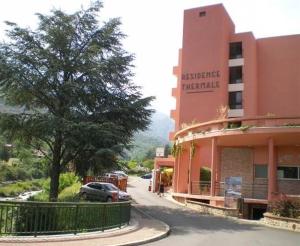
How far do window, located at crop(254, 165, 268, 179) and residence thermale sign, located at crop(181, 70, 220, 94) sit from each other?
17.7 m

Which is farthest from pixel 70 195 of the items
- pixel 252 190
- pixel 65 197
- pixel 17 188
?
pixel 17 188

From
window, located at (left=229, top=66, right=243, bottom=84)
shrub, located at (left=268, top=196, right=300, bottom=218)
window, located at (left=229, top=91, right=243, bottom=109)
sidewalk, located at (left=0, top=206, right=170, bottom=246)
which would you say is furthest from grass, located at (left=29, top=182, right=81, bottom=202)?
window, located at (left=229, top=66, right=243, bottom=84)

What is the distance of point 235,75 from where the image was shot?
170ft

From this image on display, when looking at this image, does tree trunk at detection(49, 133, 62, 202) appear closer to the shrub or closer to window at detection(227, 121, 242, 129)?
window at detection(227, 121, 242, 129)

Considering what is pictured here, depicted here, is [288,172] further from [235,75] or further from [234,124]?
[235,75]

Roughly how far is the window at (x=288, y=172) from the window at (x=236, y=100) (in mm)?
18618

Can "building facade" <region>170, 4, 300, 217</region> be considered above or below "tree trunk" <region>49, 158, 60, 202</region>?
above

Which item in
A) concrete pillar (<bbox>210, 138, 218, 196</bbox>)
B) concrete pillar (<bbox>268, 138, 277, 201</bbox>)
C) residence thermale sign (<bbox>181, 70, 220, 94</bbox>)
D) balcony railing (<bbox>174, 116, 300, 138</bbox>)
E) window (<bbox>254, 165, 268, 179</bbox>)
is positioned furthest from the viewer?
residence thermale sign (<bbox>181, 70, 220, 94</bbox>)

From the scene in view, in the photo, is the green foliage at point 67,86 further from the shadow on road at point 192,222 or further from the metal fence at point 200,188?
the metal fence at point 200,188

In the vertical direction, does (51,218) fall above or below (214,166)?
below

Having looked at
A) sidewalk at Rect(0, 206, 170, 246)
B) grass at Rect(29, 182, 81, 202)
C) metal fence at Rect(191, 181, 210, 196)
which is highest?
metal fence at Rect(191, 181, 210, 196)

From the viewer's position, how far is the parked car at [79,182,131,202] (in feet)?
99.1

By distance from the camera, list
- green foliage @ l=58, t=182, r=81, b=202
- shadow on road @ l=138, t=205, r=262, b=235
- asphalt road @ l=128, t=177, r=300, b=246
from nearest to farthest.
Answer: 1. asphalt road @ l=128, t=177, r=300, b=246
2. shadow on road @ l=138, t=205, r=262, b=235
3. green foliage @ l=58, t=182, r=81, b=202

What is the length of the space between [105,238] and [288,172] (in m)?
20.2
